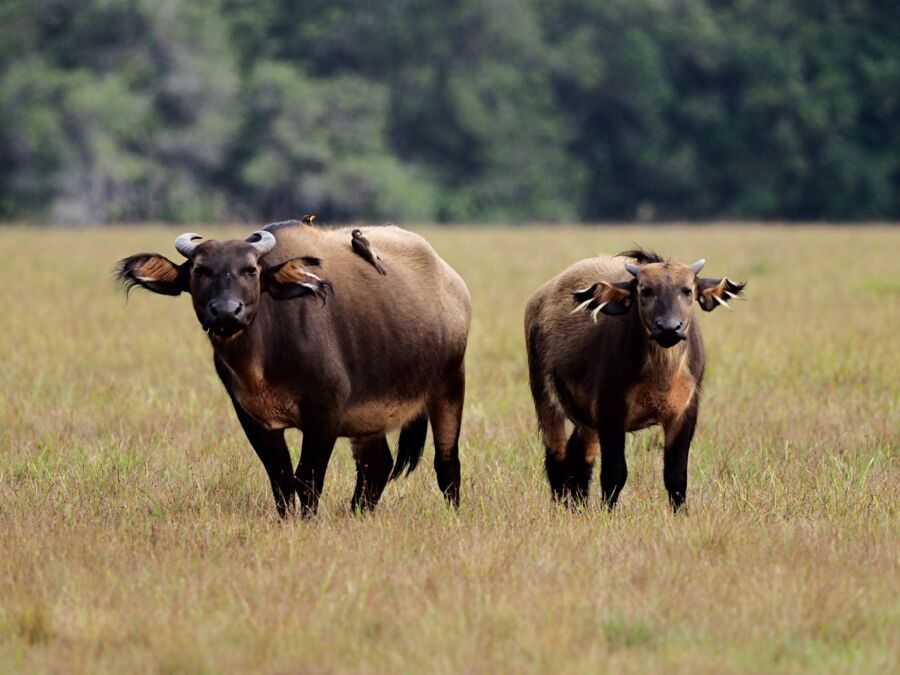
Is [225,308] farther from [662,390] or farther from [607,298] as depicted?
[662,390]

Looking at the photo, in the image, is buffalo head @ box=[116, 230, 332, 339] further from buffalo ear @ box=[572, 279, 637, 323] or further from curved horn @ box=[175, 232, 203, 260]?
buffalo ear @ box=[572, 279, 637, 323]

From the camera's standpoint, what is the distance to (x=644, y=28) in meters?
61.0

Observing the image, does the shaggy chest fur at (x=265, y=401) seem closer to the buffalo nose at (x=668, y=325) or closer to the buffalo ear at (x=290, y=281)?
the buffalo ear at (x=290, y=281)

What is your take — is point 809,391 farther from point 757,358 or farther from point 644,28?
point 644,28

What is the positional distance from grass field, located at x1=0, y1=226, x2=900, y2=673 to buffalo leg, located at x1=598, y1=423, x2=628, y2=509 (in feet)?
0.41

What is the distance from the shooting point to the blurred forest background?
164 ft

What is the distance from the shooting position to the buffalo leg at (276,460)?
747 centimetres

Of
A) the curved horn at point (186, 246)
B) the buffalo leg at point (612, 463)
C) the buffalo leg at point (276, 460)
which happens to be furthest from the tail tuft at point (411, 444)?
the curved horn at point (186, 246)

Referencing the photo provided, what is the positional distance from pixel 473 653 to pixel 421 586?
0.90 m

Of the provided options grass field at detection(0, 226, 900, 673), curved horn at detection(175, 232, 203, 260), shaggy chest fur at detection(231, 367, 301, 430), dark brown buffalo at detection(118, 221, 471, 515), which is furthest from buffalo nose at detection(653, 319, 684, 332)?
curved horn at detection(175, 232, 203, 260)

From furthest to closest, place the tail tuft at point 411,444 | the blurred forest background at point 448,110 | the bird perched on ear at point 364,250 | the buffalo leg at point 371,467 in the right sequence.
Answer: the blurred forest background at point 448,110
the tail tuft at point 411,444
the buffalo leg at point 371,467
the bird perched on ear at point 364,250

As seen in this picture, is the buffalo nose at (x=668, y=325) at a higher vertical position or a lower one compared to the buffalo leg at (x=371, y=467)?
higher

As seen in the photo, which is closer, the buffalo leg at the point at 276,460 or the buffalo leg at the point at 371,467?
the buffalo leg at the point at 276,460

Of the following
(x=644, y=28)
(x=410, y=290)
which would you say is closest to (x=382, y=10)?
(x=644, y=28)
